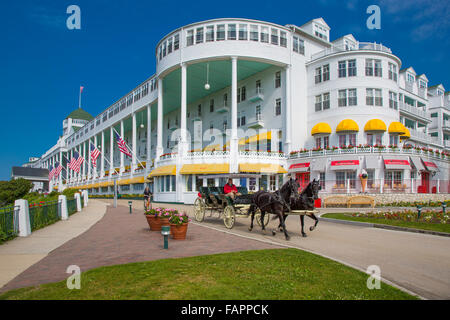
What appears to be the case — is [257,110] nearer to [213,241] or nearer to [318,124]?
[318,124]

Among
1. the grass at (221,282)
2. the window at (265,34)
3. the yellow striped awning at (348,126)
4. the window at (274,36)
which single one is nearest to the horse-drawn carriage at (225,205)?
the grass at (221,282)

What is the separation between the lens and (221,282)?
214 inches

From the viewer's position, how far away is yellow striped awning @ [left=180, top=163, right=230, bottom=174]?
32991mm

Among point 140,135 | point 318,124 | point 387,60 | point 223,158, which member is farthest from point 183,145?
point 140,135

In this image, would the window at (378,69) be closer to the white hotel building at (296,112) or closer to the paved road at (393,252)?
the white hotel building at (296,112)

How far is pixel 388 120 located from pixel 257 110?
15.8 m

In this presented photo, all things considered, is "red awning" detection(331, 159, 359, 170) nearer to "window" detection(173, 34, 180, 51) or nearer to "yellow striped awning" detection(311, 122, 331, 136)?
"yellow striped awning" detection(311, 122, 331, 136)

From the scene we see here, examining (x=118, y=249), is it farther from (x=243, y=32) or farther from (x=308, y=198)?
(x=243, y=32)

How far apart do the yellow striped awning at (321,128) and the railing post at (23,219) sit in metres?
30.2

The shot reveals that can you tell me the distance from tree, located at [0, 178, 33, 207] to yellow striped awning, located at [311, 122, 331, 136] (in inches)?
1163

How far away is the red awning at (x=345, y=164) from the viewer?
102 feet

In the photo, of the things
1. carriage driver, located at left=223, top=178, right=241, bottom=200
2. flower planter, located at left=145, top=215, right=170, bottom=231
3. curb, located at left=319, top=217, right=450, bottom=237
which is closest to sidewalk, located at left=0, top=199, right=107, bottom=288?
flower planter, located at left=145, top=215, right=170, bottom=231

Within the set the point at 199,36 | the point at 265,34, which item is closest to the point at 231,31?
the point at 199,36

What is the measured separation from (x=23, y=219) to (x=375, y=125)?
32845 millimetres
